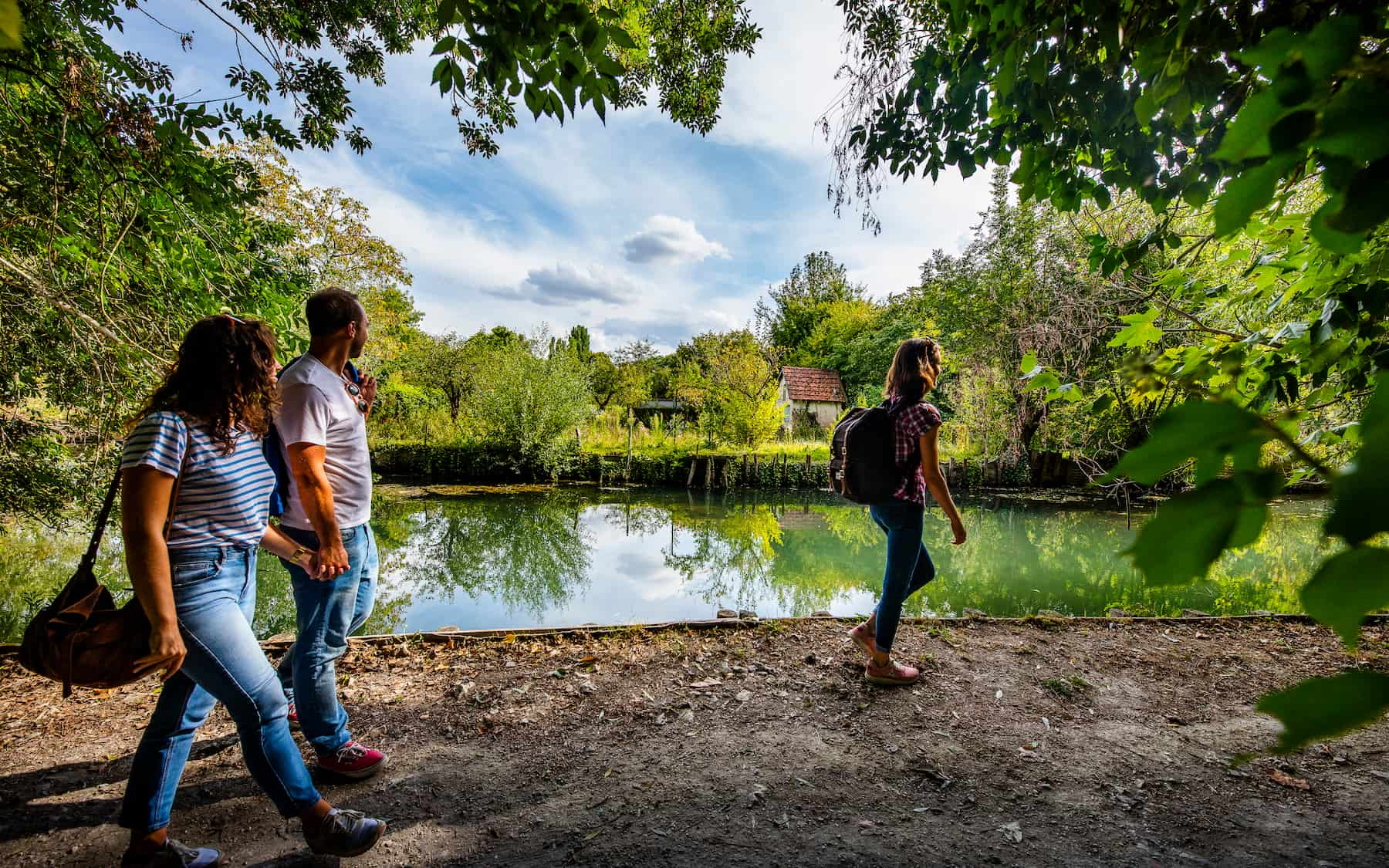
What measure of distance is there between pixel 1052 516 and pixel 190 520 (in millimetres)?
16058

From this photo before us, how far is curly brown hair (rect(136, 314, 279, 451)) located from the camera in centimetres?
200

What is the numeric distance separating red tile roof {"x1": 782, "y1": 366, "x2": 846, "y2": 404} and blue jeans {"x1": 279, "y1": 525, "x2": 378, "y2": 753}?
103 ft

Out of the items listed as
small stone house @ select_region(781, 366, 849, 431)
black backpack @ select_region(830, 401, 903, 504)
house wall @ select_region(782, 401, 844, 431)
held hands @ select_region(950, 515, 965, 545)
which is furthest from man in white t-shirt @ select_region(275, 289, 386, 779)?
house wall @ select_region(782, 401, 844, 431)

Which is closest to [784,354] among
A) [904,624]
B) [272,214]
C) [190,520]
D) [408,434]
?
[408,434]

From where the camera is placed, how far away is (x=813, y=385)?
34.2 m

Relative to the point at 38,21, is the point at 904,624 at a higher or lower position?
lower

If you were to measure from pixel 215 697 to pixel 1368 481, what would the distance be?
2.83 m

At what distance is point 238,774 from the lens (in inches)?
103

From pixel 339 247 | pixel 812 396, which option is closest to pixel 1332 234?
pixel 339 247

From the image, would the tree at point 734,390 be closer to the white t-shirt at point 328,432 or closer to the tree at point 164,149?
the tree at point 164,149

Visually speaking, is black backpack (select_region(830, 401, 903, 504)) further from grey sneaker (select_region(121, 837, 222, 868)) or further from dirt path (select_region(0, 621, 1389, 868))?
grey sneaker (select_region(121, 837, 222, 868))

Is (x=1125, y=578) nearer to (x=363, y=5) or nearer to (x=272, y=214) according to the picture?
(x=363, y=5)

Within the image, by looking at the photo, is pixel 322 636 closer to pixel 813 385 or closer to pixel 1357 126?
pixel 1357 126

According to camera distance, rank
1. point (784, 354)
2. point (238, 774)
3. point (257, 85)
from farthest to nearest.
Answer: point (784, 354), point (257, 85), point (238, 774)
